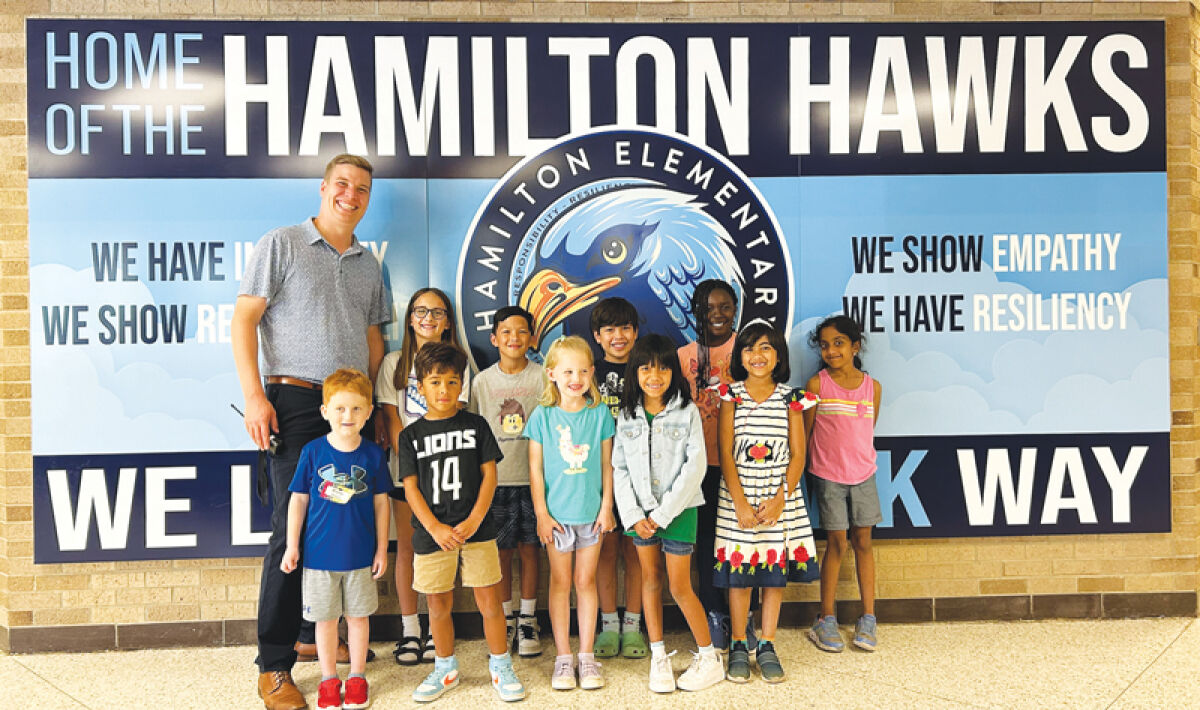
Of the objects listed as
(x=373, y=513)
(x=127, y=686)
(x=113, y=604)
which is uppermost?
(x=373, y=513)

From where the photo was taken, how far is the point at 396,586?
3.63m

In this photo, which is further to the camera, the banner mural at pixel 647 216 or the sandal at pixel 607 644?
the banner mural at pixel 647 216

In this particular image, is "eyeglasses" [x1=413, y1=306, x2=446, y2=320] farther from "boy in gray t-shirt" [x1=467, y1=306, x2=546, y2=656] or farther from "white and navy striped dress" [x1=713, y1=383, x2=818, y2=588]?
"white and navy striped dress" [x1=713, y1=383, x2=818, y2=588]

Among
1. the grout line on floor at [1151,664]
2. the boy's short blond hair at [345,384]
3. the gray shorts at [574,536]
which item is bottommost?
the grout line on floor at [1151,664]

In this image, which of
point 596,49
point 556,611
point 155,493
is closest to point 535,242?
point 596,49

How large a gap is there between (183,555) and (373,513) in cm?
125

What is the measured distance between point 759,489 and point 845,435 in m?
0.62

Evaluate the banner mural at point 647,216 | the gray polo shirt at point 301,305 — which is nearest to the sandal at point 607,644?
the banner mural at point 647,216

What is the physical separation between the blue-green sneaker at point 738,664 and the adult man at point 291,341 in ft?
5.71

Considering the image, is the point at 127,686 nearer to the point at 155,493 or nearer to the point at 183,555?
the point at 183,555

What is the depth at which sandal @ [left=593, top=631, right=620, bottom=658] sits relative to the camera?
334 centimetres

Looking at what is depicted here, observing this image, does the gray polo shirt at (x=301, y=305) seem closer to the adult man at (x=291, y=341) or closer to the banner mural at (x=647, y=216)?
the adult man at (x=291, y=341)

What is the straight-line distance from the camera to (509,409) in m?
3.34

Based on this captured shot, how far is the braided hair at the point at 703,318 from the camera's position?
3.48 metres
